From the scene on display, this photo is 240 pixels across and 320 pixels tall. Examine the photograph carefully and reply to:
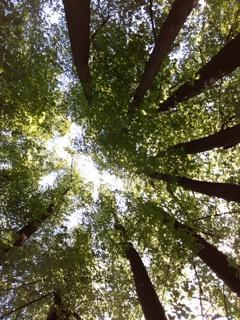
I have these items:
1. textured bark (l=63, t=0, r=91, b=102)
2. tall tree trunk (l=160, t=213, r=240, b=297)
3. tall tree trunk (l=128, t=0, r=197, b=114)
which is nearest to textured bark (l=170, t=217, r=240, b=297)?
tall tree trunk (l=160, t=213, r=240, b=297)

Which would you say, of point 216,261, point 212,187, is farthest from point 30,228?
point 212,187

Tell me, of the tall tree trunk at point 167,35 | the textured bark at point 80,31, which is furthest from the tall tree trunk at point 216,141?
the textured bark at point 80,31

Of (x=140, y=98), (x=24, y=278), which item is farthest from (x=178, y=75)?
(x=24, y=278)

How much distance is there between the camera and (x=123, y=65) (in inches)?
539

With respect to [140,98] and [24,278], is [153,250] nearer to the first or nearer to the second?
[140,98]

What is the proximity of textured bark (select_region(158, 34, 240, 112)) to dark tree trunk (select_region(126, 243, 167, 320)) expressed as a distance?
19.6ft

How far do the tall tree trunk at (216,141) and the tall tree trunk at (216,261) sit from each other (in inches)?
104

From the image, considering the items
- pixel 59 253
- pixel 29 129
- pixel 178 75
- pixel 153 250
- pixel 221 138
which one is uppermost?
pixel 29 129

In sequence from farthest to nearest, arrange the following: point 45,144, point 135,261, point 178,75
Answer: point 45,144 < point 178,75 < point 135,261

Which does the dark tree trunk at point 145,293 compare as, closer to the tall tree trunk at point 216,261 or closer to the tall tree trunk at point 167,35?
the tall tree trunk at point 216,261

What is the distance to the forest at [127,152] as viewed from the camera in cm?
1170

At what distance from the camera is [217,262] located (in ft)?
39.6

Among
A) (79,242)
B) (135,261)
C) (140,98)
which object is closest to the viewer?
(140,98)

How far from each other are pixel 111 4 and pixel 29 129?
A: 827 cm
